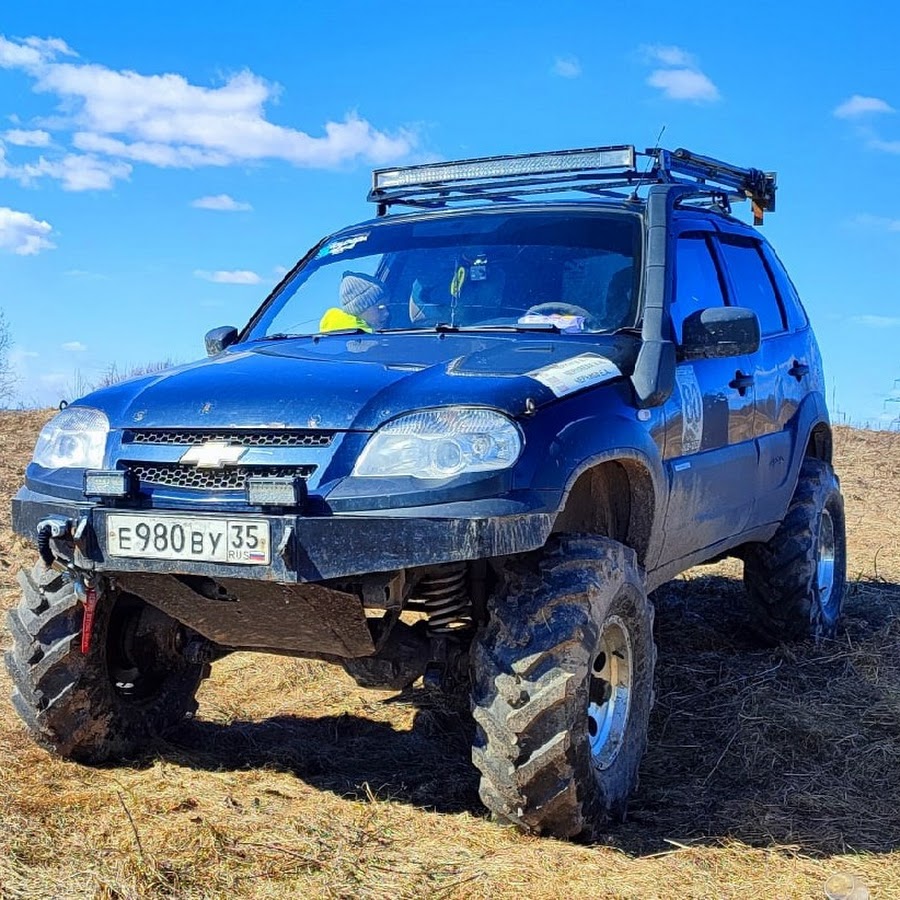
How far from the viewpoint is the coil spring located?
3.75m

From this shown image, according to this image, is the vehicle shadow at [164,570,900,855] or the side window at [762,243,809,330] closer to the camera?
the vehicle shadow at [164,570,900,855]

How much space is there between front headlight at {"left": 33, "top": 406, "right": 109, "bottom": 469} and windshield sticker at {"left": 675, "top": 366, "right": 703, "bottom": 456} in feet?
7.01

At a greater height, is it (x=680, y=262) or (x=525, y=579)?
(x=680, y=262)

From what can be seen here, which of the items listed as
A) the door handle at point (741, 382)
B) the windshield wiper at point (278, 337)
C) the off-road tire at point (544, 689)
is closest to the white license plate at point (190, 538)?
the off-road tire at point (544, 689)

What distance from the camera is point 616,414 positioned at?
401 centimetres

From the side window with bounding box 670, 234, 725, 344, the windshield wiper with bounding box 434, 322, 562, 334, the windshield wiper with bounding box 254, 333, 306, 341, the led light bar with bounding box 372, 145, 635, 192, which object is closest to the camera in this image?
the windshield wiper with bounding box 434, 322, 562, 334

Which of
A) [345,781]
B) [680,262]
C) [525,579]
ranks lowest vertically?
[345,781]

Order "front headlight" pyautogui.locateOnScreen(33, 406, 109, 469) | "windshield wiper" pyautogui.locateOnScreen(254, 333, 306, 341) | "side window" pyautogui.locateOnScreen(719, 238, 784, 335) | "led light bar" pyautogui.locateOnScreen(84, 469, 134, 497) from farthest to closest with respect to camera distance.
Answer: "side window" pyautogui.locateOnScreen(719, 238, 784, 335)
"windshield wiper" pyautogui.locateOnScreen(254, 333, 306, 341)
"front headlight" pyautogui.locateOnScreen(33, 406, 109, 469)
"led light bar" pyautogui.locateOnScreen(84, 469, 134, 497)

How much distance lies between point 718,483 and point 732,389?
0.45 metres

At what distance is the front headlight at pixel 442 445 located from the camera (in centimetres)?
343

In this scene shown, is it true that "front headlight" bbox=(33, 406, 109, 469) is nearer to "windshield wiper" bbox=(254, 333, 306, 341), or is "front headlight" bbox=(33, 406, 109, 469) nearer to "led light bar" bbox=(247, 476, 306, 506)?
"led light bar" bbox=(247, 476, 306, 506)

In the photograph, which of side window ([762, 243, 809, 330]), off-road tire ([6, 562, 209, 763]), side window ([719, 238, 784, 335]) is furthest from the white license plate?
side window ([762, 243, 809, 330])

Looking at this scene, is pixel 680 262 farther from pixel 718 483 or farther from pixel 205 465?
pixel 205 465

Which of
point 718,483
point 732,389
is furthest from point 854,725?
point 732,389
